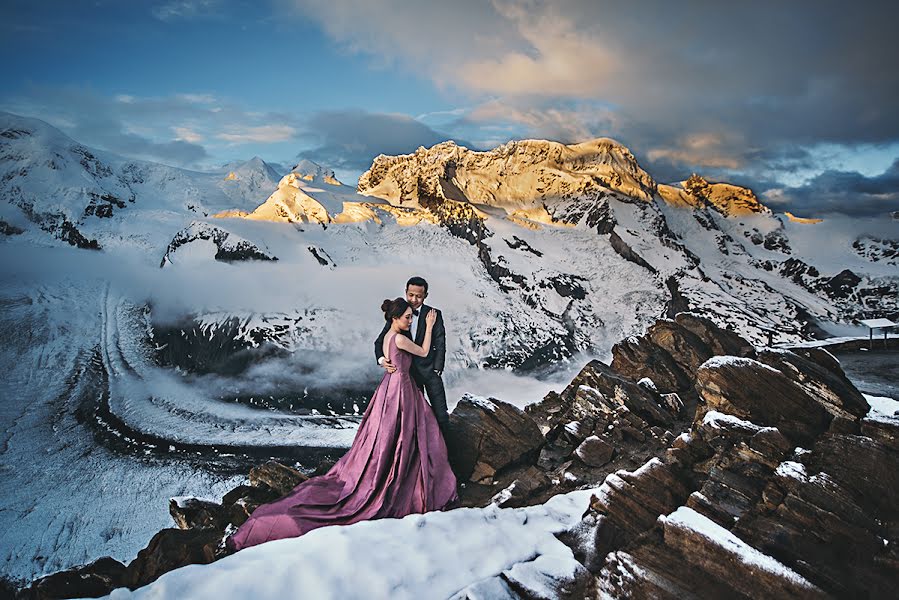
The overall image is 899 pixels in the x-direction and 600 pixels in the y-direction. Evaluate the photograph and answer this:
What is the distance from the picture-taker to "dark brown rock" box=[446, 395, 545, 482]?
8.95 m

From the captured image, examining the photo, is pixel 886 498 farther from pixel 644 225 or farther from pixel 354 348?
pixel 644 225

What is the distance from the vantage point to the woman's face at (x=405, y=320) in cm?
772

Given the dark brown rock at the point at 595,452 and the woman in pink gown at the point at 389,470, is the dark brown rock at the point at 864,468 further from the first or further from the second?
the woman in pink gown at the point at 389,470

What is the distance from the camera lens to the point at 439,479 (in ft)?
25.2

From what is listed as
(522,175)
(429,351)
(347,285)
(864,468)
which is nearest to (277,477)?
(429,351)

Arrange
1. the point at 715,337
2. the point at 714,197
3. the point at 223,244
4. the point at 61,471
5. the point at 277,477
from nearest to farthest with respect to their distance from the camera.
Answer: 1. the point at 277,477
2. the point at 715,337
3. the point at 61,471
4. the point at 223,244
5. the point at 714,197

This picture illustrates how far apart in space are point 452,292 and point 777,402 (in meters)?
53.1

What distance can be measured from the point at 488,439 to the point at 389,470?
2632 millimetres

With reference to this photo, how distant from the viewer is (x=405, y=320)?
777 cm

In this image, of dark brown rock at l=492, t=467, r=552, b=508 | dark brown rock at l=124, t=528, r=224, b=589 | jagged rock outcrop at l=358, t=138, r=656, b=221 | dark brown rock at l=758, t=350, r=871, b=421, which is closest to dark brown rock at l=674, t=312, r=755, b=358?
dark brown rock at l=758, t=350, r=871, b=421

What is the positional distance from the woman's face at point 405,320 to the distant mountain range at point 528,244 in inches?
1857

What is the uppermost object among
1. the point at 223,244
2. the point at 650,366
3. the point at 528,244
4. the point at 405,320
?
the point at 528,244

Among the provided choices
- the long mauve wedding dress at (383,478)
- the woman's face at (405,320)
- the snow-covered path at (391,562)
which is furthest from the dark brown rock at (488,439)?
the snow-covered path at (391,562)

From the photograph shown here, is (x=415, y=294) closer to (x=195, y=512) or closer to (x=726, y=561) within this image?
(x=726, y=561)
